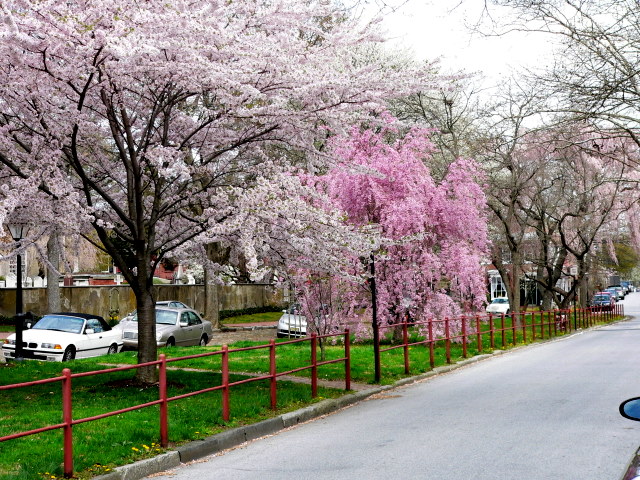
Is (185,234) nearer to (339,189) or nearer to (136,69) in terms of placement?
(136,69)

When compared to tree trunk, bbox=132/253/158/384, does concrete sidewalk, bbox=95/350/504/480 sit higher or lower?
lower

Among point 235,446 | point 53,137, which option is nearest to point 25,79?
point 53,137

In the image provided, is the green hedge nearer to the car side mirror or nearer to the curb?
the curb

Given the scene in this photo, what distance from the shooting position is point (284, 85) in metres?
12.7

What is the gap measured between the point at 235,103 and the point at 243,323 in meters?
32.0

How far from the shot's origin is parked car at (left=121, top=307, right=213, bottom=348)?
24.9 meters

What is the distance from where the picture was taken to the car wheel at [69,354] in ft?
69.1

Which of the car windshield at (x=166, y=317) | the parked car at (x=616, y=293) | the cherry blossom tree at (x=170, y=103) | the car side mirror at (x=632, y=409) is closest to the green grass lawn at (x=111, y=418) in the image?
the cherry blossom tree at (x=170, y=103)

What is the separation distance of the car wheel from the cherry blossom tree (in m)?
7.76

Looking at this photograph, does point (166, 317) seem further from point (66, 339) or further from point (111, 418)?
point (111, 418)

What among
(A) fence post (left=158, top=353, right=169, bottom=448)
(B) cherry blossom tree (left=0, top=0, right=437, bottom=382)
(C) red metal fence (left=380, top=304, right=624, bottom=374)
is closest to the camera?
(A) fence post (left=158, top=353, right=169, bottom=448)

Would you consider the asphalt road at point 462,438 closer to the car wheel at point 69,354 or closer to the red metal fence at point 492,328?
the red metal fence at point 492,328

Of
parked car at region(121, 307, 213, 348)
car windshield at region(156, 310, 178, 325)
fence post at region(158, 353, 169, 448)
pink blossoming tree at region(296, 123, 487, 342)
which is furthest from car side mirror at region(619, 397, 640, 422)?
car windshield at region(156, 310, 178, 325)

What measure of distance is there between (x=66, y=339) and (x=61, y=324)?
50.5 inches
